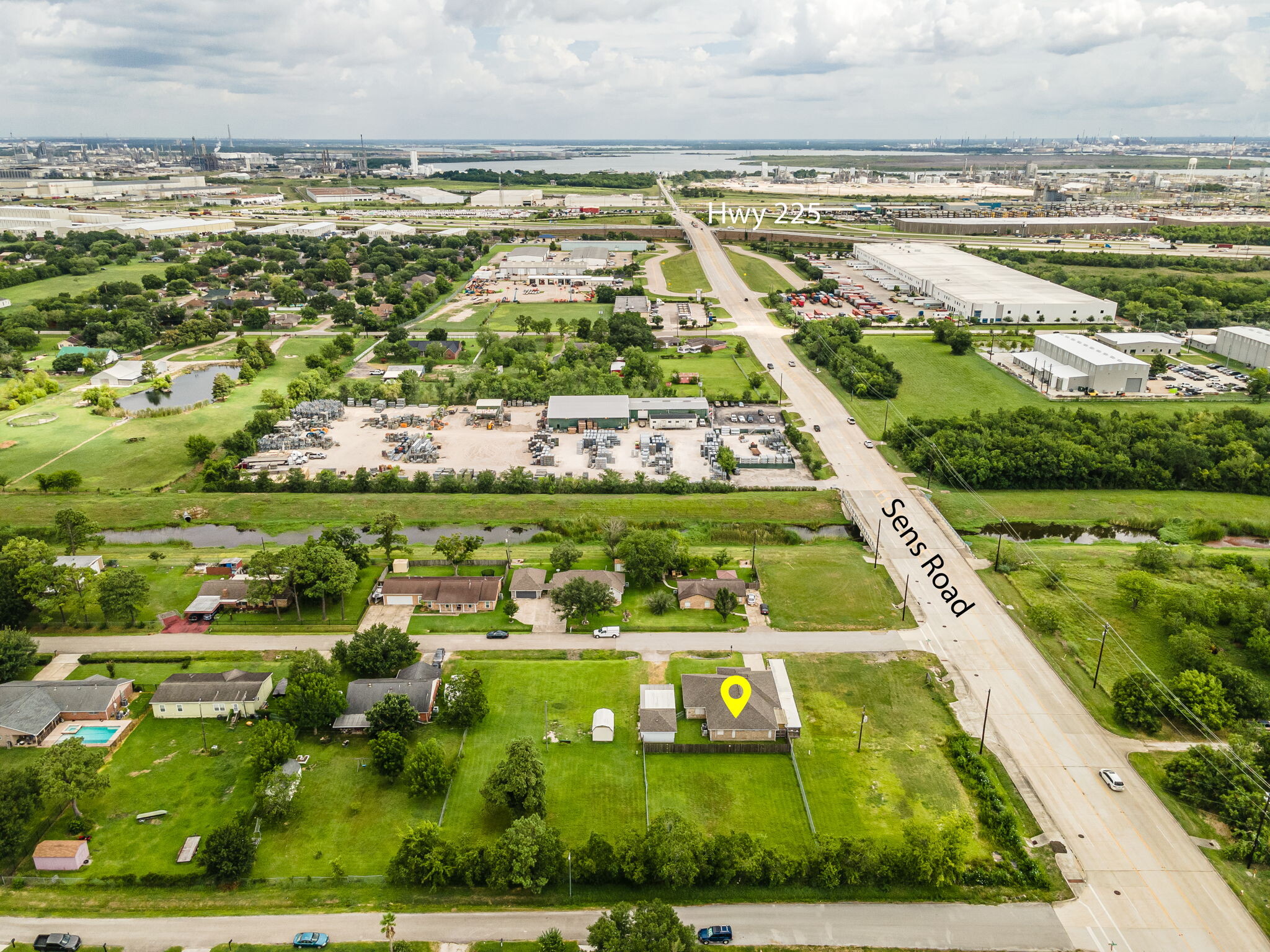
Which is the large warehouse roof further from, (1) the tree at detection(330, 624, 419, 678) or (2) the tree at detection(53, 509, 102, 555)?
(2) the tree at detection(53, 509, 102, 555)

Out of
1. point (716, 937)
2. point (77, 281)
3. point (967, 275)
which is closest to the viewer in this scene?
point (716, 937)

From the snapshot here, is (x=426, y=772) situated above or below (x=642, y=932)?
below

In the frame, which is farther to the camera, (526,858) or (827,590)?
(827,590)

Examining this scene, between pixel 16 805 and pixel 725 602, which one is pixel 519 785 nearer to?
pixel 725 602

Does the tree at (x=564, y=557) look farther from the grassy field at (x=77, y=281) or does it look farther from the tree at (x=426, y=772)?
the grassy field at (x=77, y=281)

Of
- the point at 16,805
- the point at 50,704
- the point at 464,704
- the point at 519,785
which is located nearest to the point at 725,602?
the point at 464,704

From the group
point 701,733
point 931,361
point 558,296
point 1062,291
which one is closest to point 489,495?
point 701,733

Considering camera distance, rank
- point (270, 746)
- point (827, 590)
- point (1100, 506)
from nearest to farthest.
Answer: point (270, 746), point (827, 590), point (1100, 506)
